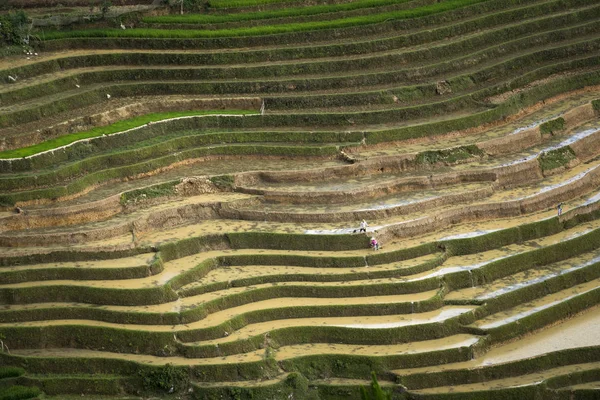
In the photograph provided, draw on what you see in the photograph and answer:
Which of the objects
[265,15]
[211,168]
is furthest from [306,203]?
[265,15]

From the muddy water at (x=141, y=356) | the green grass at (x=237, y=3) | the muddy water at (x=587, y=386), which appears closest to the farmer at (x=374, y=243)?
the muddy water at (x=141, y=356)

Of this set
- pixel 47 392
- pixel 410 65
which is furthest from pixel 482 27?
pixel 47 392

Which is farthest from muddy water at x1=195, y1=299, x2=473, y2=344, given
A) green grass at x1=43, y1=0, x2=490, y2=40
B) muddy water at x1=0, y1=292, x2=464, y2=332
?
green grass at x1=43, y1=0, x2=490, y2=40

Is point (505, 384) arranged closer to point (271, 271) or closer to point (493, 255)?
point (493, 255)

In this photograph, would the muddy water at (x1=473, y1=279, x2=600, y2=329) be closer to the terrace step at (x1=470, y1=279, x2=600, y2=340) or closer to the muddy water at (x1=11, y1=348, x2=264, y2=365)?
the terrace step at (x1=470, y1=279, x2=600, y2=340)

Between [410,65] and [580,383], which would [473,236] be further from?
[410,65]

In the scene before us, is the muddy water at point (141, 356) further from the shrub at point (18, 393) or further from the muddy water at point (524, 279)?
the muddy water at point (524, 279)
